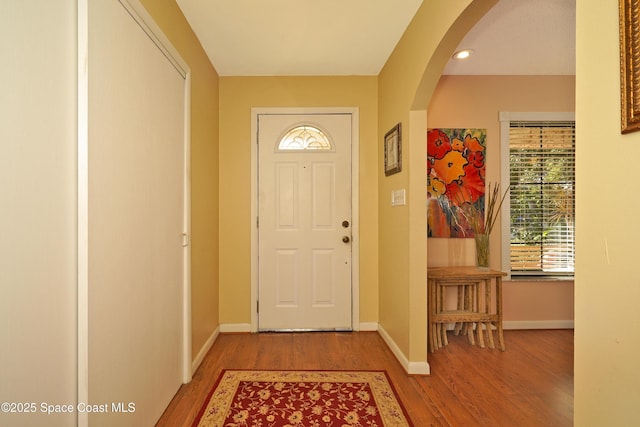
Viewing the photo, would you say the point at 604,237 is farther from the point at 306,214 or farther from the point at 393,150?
the point at 306,214

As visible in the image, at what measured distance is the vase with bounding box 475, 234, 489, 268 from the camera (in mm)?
2936

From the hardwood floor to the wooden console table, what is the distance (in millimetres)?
137

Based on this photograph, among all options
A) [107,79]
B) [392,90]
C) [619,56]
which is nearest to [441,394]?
[619,56]

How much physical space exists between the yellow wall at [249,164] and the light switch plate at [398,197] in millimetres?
529

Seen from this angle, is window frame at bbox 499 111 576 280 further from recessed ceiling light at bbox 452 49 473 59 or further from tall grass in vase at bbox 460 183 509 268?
recessed ceiling light at bbox 452 49 473 59

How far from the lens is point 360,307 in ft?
10.5

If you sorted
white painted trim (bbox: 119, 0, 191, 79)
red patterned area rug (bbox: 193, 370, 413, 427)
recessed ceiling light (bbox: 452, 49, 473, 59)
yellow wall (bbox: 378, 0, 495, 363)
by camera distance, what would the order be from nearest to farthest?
white painted trim (bbox: 119, 0, 191, 79)
red patterned area rug (bbox: 193, 370, 413, 427)
yellow wall (bbox: 378, 0, 495, 363)
recessed ceiling light (bbox: 452, 49, 473, 59)

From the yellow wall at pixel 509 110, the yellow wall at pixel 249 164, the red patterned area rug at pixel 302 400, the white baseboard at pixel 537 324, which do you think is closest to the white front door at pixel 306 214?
the yellow wall at pixel 249 164

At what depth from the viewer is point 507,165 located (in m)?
3.23

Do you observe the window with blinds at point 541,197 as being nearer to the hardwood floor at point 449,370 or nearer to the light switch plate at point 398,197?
the hardwood floor at point 449,370

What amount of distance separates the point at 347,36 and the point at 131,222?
209cm

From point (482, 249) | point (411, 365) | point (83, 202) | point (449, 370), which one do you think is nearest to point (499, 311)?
point (482, 249)

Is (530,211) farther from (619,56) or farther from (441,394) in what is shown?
(619,56)

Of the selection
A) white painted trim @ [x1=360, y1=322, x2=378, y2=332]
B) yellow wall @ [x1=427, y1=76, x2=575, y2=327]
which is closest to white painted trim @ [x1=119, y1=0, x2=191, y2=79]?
yellow wall @ [x1=427, y1=76, x2=575, y2=327]
